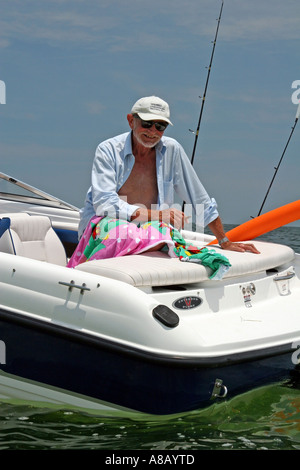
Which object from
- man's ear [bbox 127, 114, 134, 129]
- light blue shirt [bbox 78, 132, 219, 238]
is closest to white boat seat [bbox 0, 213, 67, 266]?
light blue shirt [bbox 78, 132, 219, 238]

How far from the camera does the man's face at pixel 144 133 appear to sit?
3795 mm

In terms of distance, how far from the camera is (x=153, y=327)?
3.06 meters

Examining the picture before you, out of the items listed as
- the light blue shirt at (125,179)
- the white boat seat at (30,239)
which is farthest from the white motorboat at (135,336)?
the white boat seat at (30,239)

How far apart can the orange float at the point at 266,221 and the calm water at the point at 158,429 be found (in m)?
1.36

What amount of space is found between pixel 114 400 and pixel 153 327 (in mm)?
380

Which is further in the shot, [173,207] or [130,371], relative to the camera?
[173,207]

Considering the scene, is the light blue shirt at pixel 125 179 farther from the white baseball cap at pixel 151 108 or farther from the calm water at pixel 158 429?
the calm water at pixel 158 429

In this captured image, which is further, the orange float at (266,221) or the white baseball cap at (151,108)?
the orange float at (266,221)

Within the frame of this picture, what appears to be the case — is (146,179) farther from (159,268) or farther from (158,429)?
(158,429)

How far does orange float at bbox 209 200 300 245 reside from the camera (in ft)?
14.9

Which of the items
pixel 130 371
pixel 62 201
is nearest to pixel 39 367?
pixel 130 371

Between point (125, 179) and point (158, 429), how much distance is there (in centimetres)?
141

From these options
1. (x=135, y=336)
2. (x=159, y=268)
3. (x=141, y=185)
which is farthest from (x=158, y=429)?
(x=141, y=185)
